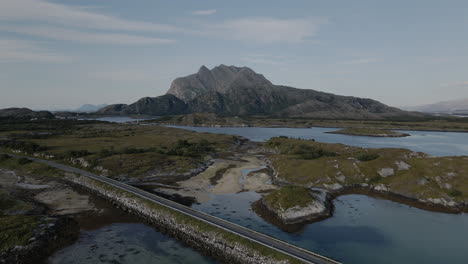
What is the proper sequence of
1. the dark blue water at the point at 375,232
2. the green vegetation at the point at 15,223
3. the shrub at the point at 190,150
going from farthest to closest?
1. the shrub at the point at 190,150
2. the green vegetation at the point at 15,223
3. the dark blue water at the point at 375,232

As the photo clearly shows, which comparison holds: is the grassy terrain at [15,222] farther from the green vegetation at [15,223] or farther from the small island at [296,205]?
the small island at [296,205]

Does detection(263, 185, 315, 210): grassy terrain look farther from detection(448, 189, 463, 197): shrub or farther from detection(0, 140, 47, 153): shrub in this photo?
detection(0, 140, 47, 153): shrub

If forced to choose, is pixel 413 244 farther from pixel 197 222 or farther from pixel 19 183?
pixel 19 183

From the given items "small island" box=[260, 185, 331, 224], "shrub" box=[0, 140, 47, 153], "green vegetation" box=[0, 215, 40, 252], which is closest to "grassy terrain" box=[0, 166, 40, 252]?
"green vegetation" box=[0, 215, 40, 252]

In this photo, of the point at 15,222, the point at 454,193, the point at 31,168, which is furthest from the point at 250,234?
the point at 31,168

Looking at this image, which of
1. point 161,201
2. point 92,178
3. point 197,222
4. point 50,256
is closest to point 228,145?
point 92,178

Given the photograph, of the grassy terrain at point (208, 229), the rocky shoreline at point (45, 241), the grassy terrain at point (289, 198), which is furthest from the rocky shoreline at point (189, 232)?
the grassy terrain at point (289, 198)
